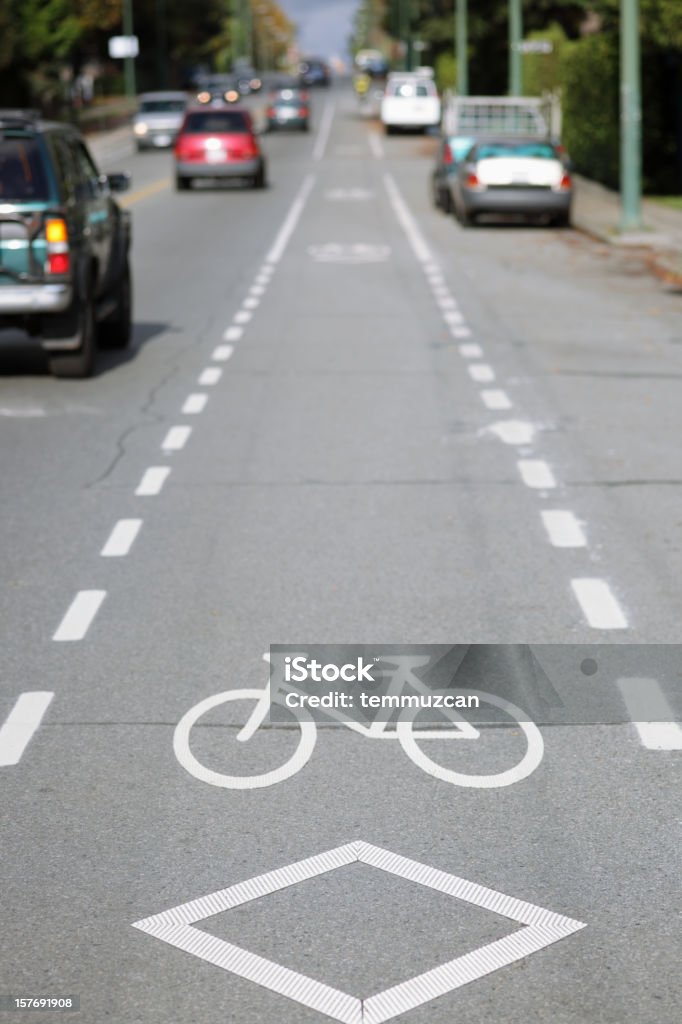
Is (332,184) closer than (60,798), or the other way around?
(60,798)

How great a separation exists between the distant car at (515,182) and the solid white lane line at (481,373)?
52.4ft

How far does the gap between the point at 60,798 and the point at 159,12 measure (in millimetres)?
112796

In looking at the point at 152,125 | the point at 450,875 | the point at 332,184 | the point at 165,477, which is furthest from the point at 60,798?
the point at 152,125

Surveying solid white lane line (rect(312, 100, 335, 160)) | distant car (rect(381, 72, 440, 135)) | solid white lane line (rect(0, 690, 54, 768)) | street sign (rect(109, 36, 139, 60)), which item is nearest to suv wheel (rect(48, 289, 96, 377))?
solid white lane line (rect(0, 690, 54, 768))

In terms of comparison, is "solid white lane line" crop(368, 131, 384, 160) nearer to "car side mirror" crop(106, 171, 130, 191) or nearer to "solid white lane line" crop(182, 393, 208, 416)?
"car side mirror" crop(106, 171, 130, 191)

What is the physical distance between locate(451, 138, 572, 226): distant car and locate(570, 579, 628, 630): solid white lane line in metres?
23.2

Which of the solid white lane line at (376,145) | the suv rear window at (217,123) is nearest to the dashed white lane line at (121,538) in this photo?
the suv rear window at (217,123)

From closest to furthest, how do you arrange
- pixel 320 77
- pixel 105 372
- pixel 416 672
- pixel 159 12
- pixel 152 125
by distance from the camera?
pixel 416 672 < pixel 105 372 < pixel 152 125 < pixel 159 12 < pixel 320 77

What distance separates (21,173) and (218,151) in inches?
1138

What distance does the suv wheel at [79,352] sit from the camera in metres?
14.3

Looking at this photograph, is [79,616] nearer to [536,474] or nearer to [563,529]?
[563,529]

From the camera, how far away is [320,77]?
474 feet

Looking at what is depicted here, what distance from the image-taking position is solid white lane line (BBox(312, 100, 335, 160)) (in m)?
61.5

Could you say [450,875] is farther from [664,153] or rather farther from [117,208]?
[664,153]
